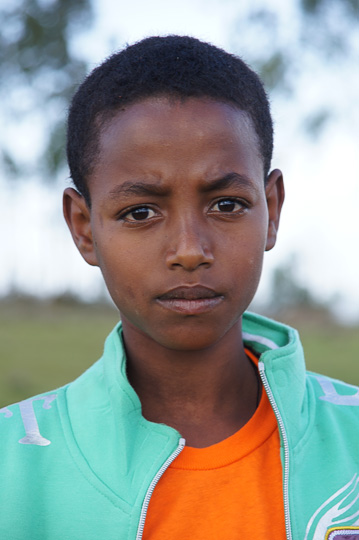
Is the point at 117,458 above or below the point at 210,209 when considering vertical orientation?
below

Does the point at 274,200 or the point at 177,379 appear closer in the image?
the point at 177,379

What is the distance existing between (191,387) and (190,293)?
1.37ft

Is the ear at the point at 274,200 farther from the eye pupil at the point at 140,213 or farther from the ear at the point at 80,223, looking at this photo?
the ear at the point at 80,223

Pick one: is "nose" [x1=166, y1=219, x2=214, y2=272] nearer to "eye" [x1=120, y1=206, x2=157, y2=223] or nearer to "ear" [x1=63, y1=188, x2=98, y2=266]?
"eye" [x1=120, y1=206, x2=157, y2=223]

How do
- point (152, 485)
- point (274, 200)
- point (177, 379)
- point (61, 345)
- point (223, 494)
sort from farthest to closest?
point (61, 345)
point (274, 200)
point (177, 379)
point (223, 494)
point (152, 485)

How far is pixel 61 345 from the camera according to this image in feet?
22.0

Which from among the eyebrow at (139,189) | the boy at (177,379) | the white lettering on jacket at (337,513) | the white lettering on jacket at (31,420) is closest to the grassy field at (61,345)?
the white lettering on jacket at (31,420)

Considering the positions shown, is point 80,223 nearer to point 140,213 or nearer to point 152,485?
point 140,213

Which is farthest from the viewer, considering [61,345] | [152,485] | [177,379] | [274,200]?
[61,345]

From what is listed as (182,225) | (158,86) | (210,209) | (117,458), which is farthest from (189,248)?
(117,458)

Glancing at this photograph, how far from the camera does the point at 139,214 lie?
1893mm

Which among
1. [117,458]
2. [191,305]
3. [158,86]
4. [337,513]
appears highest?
[158,86]

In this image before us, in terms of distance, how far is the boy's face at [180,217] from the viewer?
181 centimetres

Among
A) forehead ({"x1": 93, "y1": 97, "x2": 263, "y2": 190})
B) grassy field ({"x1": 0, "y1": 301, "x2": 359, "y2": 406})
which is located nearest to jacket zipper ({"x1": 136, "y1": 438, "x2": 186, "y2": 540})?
forehead ({"x1": 93, "y1": 97, "x2": 263, "y2": 190})
